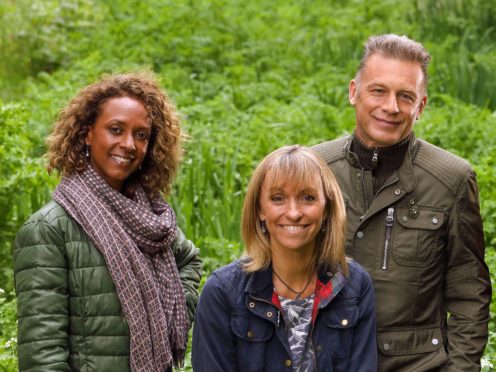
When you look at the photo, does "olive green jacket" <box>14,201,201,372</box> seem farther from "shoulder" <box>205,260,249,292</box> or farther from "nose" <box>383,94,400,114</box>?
"nose" <box>383,94,400,114</box>

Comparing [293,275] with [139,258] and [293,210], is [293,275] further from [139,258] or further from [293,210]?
[139,258]

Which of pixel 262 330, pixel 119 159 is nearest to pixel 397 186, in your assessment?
pixel 262 330

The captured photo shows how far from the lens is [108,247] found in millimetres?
3516

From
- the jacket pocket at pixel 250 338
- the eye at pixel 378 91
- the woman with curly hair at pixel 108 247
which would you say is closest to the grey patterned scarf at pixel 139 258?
the woman with curly hair at pixel 108 247

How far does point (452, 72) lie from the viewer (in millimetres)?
9609

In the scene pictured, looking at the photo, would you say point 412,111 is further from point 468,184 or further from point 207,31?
point 207,31

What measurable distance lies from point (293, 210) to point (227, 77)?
7.78 metres

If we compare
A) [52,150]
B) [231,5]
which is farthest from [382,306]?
[231,5]

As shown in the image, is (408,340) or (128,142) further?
(128,142)

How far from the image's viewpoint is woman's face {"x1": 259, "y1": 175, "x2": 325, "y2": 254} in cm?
319

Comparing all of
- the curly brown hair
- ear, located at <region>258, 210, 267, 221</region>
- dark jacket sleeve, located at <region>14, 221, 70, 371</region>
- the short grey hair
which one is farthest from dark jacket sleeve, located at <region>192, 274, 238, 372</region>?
the short grey hair

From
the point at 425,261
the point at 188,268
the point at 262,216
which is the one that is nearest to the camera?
the point at 262,216

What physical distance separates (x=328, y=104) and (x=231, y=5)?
3.66m

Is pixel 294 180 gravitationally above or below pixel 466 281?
above
